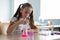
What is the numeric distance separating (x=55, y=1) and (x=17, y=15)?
3041mm

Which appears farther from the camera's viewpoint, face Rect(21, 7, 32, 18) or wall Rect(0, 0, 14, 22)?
A: wall Rect(0, 0, 14, 22)

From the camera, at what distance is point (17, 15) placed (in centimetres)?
213

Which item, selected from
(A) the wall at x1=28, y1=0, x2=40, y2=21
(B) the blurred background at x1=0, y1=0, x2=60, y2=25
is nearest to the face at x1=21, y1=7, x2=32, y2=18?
(B) the blurred background at x1=0, y1=0, x2=60, y2=25

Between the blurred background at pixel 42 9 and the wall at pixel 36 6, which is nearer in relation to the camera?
the blurred background at pixel 42 9

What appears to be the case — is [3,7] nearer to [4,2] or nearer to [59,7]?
[4,2]

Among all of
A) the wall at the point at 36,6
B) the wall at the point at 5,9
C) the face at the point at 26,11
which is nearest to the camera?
the face at the point at 26,11

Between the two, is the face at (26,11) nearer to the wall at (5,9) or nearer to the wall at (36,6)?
the wall at (5,9)

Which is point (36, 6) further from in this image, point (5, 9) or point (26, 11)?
point (26, 11)

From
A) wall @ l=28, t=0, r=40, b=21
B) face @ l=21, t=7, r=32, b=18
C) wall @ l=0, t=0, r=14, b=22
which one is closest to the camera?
face @ l=21, t=7, r=32, b=18

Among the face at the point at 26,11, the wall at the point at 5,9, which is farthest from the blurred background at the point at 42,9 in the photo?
the face at the point at 26,11

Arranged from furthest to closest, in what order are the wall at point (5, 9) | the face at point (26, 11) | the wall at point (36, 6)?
the wall at point (36, 6) < the wall at point (5, 9) < the face at point (26, 11)

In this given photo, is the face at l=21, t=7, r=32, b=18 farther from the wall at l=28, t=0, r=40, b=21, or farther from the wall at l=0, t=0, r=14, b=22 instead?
the wall at l=28, t=0, r=40, b=21

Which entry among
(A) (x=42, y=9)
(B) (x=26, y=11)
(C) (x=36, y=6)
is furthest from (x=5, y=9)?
(B) (x=26, y=11)

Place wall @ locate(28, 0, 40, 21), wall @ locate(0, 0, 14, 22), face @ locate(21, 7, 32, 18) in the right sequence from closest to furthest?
face @ locate(21, 7, 32, 18), wall @ locate(0, 0, 14, 22), wall @ locate(28, 0, 40, 21)
